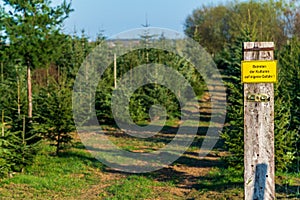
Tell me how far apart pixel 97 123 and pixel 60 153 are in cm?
527

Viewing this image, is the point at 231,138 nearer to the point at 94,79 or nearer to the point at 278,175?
the point at 278,175

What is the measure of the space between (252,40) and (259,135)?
240 inches

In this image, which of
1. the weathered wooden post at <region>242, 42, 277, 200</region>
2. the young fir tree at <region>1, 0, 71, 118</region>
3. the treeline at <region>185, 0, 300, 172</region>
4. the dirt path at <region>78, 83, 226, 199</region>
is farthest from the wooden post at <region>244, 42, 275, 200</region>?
the young fir tree at <region>1, 0, 71, 118</region>

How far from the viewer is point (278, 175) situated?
888cm

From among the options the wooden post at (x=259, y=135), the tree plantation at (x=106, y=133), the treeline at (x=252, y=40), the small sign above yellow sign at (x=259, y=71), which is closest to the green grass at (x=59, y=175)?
the tree plantation at (x=106, y=133)

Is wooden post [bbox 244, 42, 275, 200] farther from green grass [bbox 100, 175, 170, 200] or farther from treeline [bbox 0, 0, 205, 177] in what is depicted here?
treeline [bbox 0, 0, 205, 177]

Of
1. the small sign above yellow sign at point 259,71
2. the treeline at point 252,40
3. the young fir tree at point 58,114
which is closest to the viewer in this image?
the small sign above yellow sign at point 259,71

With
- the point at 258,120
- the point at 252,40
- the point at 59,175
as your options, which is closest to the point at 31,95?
the point at 59,175

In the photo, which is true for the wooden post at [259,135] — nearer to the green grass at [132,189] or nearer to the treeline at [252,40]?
the green grass at [132,189]

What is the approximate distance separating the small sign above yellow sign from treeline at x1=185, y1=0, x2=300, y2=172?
16.4 ft

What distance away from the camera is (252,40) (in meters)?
10.0

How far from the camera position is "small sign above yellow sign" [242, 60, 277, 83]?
165 inches

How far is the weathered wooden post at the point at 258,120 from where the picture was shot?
4.21 meters

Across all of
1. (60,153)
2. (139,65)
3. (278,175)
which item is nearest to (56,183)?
(60,153)
